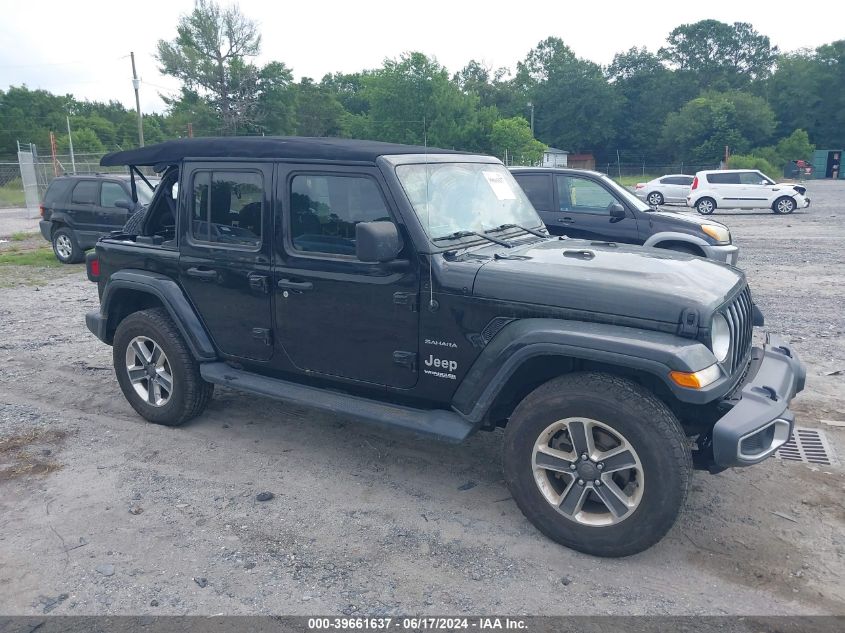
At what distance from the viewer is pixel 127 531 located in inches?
147

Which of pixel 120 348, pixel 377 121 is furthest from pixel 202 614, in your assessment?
pixel 377 121

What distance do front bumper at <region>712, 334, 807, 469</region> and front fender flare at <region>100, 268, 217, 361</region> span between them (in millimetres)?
3413

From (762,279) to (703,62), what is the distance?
97313 mm

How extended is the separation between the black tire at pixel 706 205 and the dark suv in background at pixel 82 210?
19565mm

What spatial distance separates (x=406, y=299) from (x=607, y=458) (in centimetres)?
141

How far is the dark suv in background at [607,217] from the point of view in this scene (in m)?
8.91

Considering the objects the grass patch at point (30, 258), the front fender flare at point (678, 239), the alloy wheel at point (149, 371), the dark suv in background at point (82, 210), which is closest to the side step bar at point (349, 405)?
the alloy wheel at point (149, 371)

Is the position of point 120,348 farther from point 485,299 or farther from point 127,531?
point 485,299

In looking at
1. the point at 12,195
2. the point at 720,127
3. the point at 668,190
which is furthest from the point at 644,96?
the point at 12,195

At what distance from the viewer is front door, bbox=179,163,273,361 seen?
4473 mm

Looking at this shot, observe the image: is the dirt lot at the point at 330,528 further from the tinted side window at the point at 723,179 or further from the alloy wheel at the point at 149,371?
the tinted side window at the point at 723,179

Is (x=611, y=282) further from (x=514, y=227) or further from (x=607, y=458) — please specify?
(x=514, y=227)

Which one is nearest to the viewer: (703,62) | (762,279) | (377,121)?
(762,279)

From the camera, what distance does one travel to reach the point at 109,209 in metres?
13.2
